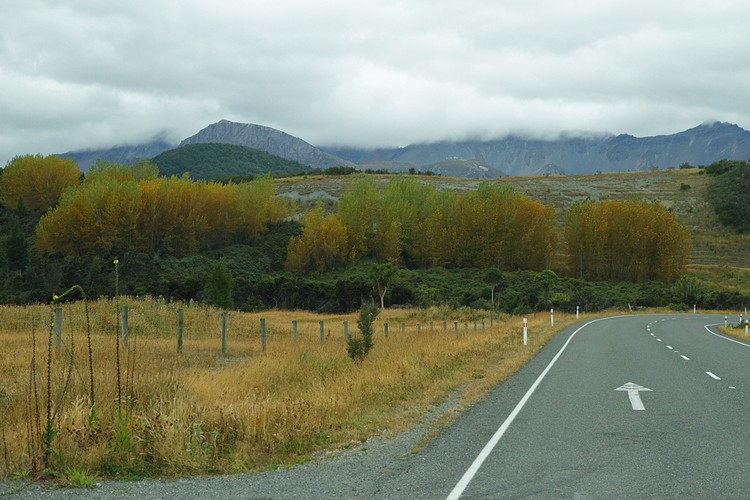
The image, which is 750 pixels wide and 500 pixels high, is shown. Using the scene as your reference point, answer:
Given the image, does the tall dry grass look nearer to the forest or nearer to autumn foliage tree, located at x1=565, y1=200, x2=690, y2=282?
the forest

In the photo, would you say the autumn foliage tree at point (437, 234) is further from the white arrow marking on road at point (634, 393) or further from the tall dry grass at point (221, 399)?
the white arrow marking on road at point (634, 393)

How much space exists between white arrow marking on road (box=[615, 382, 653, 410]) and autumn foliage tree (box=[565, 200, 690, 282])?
8370 centimetres

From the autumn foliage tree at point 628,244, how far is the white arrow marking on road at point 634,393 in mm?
83704

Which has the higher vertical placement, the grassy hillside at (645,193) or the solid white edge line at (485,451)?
the grassy hillside at (645,193)

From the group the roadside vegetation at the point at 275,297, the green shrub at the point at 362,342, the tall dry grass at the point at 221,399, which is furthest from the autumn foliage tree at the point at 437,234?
the green shrub at the point at 362,342

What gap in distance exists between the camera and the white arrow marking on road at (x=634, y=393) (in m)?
11.9

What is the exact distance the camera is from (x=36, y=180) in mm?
103312

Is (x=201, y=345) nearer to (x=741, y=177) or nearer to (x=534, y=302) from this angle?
(x=534, y=302)

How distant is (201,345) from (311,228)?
69811mm

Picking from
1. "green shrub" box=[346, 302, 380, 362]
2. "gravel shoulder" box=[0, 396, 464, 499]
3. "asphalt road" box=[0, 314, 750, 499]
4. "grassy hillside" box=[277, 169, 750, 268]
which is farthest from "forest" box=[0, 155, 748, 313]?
"gravel shoulder" box=[0, 396, 464, 499]

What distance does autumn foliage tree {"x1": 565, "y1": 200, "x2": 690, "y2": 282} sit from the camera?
9344cm

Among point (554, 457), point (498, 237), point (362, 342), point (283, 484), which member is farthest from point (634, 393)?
point (498, 237)

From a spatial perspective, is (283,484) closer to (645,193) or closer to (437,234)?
(437,234)

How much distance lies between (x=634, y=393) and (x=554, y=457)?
6.36 metres
